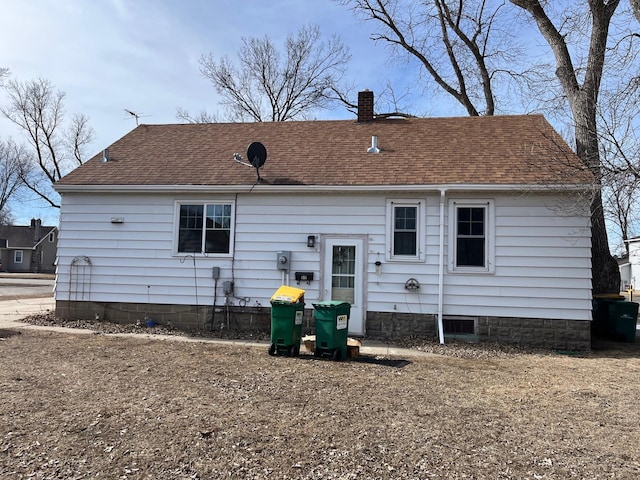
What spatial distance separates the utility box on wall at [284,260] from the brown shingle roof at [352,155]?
1.50 meters

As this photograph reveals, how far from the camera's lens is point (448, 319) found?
9.36 meters

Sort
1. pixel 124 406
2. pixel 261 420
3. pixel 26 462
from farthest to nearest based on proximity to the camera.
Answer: pixel 124 406 < pixel 261 420 < pixel 26 462

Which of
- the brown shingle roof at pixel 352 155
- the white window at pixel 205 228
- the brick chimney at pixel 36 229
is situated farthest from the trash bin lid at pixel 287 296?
the brick chimney at pixel 36 229

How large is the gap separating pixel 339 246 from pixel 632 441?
20.7 feet

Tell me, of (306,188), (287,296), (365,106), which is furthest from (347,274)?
(365,106)

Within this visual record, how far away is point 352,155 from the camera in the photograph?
35.8 ft

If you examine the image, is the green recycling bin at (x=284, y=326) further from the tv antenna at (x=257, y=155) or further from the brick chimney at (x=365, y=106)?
the brick chimney at (x=365, y=106)

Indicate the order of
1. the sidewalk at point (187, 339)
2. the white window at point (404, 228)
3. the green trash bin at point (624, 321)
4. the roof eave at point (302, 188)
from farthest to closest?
1. the green trash bin at point (624, 321)
2. the white window at point (404, 228)
3. the roof eave at point (302, 188)
4. the sidewalk at point (187, 339)

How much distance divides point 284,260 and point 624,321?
287 inches


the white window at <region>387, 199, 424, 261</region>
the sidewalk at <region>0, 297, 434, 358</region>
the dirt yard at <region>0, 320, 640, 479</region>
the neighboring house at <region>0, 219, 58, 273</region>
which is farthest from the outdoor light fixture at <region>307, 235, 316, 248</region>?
the neighboring house at <region>0, 219, 58, 273</region>

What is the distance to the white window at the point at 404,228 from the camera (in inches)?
374

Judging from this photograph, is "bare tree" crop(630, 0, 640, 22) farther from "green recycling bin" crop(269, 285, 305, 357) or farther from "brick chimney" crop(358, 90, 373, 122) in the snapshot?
"green recycling bin" crop(269, 285, 305, 357)

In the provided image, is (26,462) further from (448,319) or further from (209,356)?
(448,319)

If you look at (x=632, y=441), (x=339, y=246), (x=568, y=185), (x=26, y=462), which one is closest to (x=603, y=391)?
(x=632, y=441)
